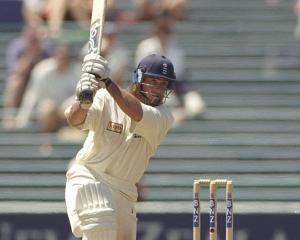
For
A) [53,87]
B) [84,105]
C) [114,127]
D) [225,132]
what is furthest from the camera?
[225,132]

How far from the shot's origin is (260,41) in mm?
10625

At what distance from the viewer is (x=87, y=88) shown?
17.8 feet

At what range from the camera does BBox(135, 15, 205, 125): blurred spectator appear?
9555mm

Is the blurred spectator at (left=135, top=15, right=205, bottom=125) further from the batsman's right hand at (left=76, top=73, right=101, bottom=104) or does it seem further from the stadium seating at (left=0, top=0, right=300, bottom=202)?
the batsman's right hand at (left=76, top=73, right=101, bottom=104)

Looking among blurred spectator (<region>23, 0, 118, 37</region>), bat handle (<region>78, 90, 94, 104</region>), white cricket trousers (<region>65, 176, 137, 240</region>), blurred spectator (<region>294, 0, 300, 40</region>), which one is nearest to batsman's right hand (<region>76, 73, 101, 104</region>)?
bat handle (<region>78, 90, 94, 104</region>)

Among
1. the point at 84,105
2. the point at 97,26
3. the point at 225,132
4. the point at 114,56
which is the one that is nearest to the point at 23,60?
the point at 114,56

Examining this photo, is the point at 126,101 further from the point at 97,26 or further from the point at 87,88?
the point at 97,26

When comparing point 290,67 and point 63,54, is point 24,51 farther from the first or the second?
point 290,67

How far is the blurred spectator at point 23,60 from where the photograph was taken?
9.73 meters

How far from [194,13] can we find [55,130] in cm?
230

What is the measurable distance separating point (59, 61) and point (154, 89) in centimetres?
354

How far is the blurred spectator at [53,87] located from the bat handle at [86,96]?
12.5 ft

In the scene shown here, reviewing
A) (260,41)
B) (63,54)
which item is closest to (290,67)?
(260,41)

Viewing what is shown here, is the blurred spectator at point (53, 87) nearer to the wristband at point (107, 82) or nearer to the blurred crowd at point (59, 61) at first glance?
the blurred crowd at point (59, 61)
